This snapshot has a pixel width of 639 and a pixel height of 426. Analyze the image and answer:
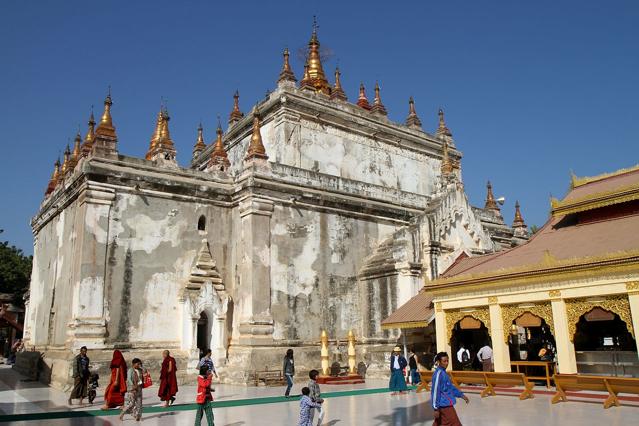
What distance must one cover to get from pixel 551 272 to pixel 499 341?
2624 mm

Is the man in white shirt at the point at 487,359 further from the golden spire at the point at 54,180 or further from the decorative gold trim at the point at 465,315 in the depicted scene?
the golden spire at the point at 54,180

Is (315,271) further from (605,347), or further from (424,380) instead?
(605,347)

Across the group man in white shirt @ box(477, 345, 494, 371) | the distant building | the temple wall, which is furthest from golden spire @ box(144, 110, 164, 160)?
man in white shirt @ box(477, 345, 494, 371)

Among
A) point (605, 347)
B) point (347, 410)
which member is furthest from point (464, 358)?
point (347, 410)

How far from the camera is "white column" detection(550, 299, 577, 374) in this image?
14820 millimetres

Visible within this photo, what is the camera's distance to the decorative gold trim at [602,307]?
13.9 meters

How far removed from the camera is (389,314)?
22531 mm

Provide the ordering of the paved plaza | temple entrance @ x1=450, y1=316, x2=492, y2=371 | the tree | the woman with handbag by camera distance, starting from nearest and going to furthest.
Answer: the paved plaza
the woman with handbag
temple entrance @ x1=450, y1=316, x2=492, y2=371
the tree

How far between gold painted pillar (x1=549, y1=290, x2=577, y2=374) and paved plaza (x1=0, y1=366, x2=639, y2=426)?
985 millimetres

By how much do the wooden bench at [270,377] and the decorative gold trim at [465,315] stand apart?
19.0ft

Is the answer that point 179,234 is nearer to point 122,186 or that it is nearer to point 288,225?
point 122,186

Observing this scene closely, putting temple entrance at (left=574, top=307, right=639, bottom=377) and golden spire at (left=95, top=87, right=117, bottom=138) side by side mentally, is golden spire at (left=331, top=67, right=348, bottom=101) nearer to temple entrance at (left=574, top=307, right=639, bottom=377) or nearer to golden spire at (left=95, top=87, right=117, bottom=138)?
golden spire at (left=95, top=87, right=117, bottom=138)

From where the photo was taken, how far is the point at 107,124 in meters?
20.9

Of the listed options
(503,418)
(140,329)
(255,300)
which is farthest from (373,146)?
(503,418)
